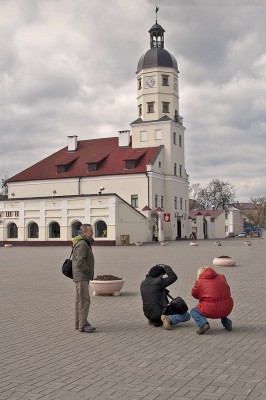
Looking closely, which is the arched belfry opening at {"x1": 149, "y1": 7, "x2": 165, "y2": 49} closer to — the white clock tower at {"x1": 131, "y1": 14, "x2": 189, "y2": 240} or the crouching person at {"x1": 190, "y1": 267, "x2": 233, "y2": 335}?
the white clock tower at {"x1": 131, "y1": 14, "x2": 189, "y2": 240}

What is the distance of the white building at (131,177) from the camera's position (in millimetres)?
52438

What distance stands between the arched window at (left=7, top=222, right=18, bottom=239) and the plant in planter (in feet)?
139

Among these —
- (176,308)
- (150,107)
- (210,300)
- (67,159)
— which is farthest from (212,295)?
(67,159)

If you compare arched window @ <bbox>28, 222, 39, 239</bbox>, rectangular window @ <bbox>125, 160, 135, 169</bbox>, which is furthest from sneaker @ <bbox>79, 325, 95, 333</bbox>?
rectangular window @ <bbox>125, 160, 135, 169</bbox>

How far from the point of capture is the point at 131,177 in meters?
59.4

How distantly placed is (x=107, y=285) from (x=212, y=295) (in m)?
5.06

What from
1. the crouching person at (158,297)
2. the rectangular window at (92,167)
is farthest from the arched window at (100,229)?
the crouching person at (158,297)

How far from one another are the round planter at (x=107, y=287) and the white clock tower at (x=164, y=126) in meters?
47.8

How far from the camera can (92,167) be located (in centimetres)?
6216

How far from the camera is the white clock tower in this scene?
208ft

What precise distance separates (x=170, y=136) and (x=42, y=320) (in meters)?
55.1

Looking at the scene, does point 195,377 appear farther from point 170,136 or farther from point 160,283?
point 170,136

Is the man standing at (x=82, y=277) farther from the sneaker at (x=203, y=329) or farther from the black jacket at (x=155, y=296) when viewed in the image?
the sneaker at (x=203, y=329)

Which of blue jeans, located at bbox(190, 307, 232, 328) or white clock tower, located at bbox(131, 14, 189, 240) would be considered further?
white clock tower, located at bbox(131, 14, 189, 240)
